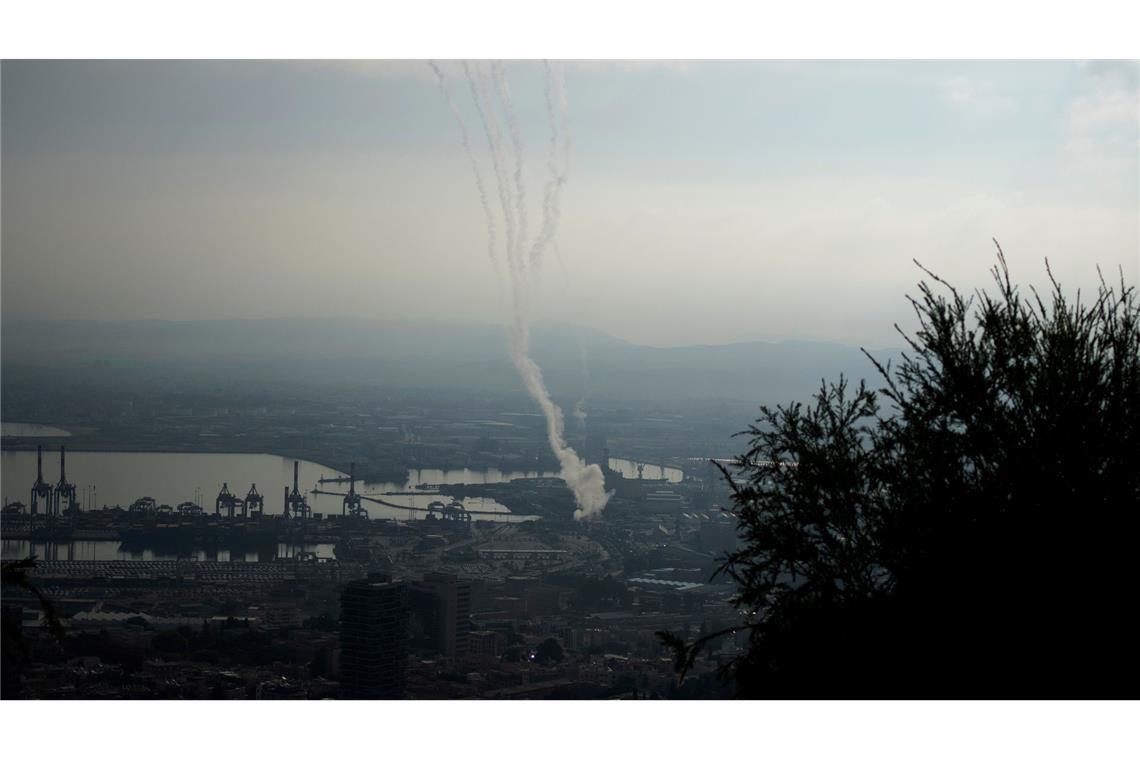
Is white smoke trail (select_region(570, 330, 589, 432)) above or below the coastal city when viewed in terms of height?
above

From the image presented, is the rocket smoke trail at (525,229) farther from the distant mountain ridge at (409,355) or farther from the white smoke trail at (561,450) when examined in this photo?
the distant mountain ridge at (409,355)

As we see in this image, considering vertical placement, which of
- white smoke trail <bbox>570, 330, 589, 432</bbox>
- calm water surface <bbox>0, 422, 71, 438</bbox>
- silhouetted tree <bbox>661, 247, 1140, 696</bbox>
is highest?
white smoke trail <bbox>570, 330, 589, 432</bbox>

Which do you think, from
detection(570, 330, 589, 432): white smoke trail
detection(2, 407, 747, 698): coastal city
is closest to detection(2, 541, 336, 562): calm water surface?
detection(2, 407, 747, 698): coastal city

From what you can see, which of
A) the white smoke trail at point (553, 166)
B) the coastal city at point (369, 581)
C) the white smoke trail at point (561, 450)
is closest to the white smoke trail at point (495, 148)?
the white smoke trail at point (553, 166)

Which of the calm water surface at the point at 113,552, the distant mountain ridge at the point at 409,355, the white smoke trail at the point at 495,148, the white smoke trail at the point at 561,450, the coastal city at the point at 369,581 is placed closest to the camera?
the coastal city at the point at 369,581

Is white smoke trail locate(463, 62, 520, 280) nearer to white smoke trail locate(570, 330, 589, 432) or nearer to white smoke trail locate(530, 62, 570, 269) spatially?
white smoke trail locate(530, 62, 570, 269)

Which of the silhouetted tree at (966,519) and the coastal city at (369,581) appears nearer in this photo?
the silhouetted tree at (966,519)

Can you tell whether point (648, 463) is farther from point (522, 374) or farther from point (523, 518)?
point (522, 374)

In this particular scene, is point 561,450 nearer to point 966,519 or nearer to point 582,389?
point 582,389
